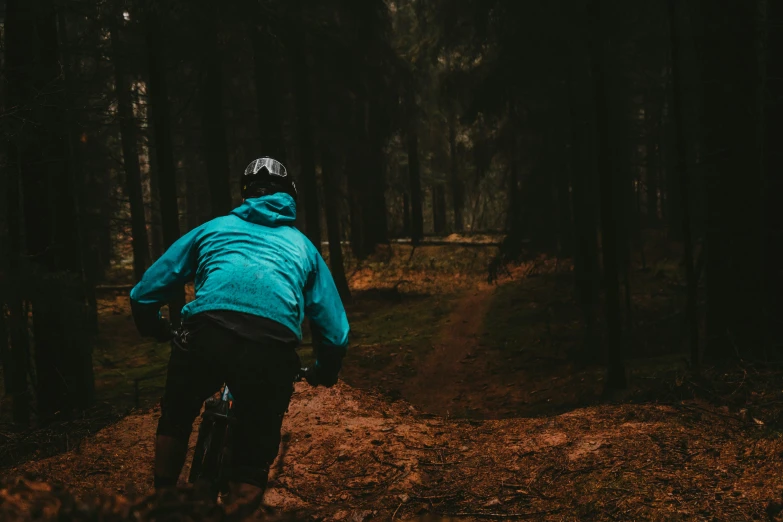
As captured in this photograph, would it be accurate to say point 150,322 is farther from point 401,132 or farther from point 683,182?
point 401,132

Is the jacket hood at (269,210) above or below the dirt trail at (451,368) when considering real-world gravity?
above

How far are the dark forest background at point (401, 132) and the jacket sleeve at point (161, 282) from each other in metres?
3.55

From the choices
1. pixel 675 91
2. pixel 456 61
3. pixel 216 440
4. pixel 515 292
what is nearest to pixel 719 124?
pixel 675 91

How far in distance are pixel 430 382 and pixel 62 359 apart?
5.95 meters

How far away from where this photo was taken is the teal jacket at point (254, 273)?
352 centimetres

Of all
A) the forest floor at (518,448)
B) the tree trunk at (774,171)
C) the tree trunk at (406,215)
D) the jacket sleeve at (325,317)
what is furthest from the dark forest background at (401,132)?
the jacket sleeve at (325,317)

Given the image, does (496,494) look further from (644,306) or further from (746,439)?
(644,306)

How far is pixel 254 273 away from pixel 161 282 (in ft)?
1.78

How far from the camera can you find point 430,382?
38.6 feet

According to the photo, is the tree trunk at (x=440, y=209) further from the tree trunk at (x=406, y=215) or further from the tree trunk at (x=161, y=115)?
the tree trunk at (x=161, y=115)

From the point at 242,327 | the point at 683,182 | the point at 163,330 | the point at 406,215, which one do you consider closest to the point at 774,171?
the point at 683,182

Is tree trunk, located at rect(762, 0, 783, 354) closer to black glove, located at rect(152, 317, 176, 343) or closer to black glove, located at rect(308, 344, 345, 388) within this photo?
black glove, located at rect(308, 344, 345, 388)

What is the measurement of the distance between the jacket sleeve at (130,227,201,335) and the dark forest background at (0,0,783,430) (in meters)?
3.55

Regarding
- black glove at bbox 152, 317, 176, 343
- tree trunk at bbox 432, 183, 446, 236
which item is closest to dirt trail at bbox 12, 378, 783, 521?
black glove at bbox 152, 317, 176, 343
